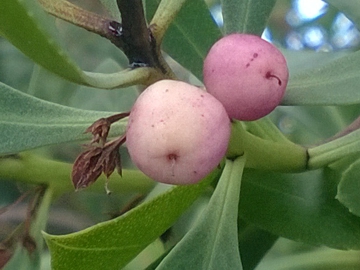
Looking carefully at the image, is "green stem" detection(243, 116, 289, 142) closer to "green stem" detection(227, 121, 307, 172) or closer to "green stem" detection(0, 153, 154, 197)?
"green stem" detection(227, 121, 307, 172)

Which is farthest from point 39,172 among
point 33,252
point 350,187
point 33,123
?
point 350,187

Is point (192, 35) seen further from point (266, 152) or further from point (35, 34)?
point (35, 34)

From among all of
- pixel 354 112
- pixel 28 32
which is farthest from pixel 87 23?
pixel 354 112

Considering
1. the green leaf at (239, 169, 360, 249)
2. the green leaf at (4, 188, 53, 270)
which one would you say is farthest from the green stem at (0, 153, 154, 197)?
the green leaf at (239, 169, 360, 249)

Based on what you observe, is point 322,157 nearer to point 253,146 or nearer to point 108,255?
point 253,146

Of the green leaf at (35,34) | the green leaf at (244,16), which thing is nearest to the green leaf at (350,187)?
the green leaf at (244,16)
